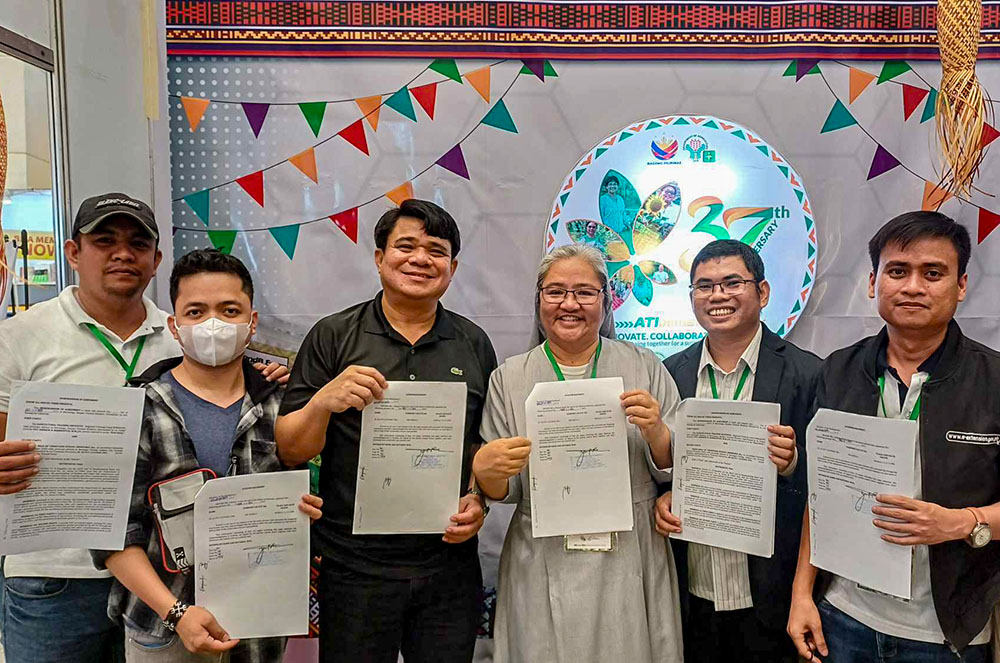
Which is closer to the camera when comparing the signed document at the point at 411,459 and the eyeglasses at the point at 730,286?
the signed document at the point at 411,459

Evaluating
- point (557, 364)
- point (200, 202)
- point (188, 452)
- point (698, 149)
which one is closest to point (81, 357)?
point (188, 452)

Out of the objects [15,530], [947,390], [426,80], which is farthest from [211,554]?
[426,80]

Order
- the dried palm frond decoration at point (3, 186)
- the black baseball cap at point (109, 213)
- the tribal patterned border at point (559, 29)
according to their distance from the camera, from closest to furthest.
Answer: the black baseball cap at point (109, 213)
the dried palm frond decoration at point (3, 186)
the tribal patterned border at point (559, 29)

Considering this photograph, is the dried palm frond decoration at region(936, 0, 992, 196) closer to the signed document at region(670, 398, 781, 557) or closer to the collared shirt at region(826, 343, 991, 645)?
the collared shirt at region(826, 343, 991, 645)

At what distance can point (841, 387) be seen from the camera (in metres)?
1.82

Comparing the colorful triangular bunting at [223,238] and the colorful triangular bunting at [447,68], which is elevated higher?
the colorful triangular bunting at [447,68]

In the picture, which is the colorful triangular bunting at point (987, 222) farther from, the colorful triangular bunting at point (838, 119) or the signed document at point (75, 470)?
the signed document at point (75, 470)

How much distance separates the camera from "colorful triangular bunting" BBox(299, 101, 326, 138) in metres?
3.02

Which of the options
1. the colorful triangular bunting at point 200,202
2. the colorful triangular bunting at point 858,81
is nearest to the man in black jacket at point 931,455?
the colorful triangular bunting at point 858,81

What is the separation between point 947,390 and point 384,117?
2.40 metres

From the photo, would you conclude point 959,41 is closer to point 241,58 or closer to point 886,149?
point 886,149

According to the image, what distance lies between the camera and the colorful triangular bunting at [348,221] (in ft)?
10.0

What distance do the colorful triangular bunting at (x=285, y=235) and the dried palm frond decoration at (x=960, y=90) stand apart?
2726mm

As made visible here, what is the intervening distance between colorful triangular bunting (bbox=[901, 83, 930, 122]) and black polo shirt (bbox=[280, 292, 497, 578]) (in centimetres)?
242
